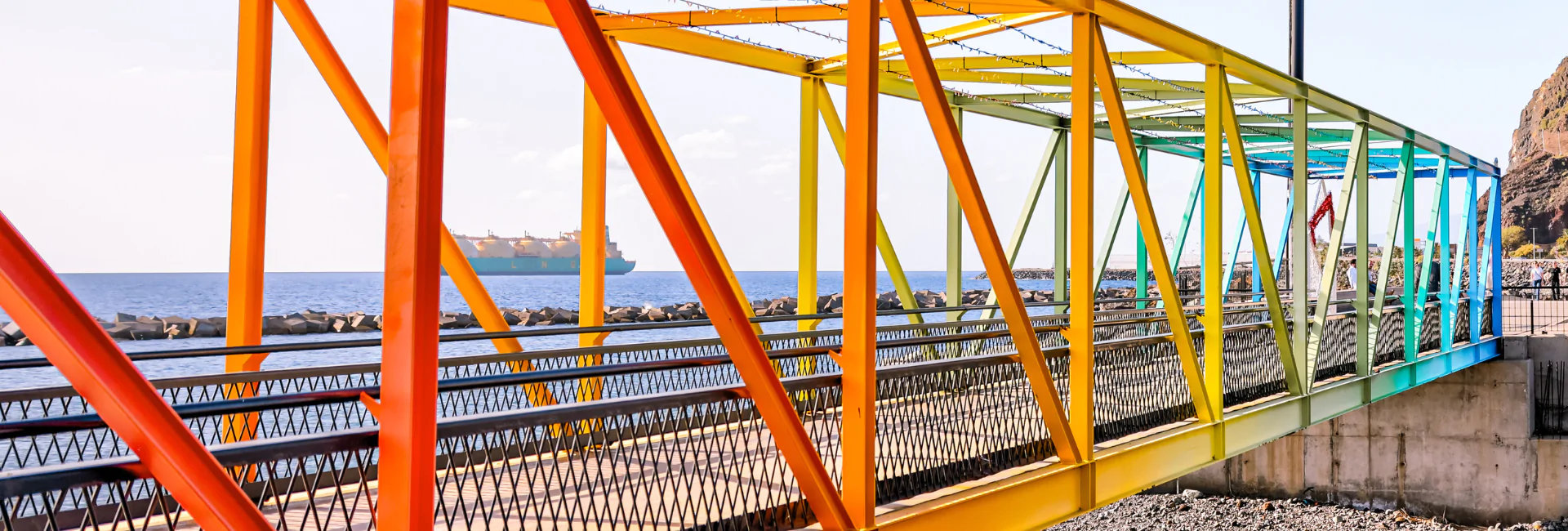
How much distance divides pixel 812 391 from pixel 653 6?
455 centimetres

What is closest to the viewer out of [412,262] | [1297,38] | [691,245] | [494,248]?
[412,262]

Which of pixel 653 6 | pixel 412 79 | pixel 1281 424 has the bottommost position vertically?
pixel 1281 424

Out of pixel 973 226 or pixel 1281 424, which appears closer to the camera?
pixel 973 226

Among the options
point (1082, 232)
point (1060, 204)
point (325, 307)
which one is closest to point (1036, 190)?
point (1060, 204)

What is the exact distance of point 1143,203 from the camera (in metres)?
8.68

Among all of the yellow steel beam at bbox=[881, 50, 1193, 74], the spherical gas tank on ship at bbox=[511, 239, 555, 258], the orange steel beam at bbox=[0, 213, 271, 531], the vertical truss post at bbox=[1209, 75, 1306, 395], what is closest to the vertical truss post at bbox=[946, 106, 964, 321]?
the yellow steel beam at bbox=[881, 50, 1193, 74]

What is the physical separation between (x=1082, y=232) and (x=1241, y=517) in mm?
13571

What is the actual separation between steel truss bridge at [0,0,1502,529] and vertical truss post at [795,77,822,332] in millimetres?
41

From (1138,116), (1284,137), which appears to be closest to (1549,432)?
(1284,137)

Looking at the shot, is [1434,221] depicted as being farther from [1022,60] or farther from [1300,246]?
[1022,60]

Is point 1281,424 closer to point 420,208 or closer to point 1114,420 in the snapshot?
point 1114,420

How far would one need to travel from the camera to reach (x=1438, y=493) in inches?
738

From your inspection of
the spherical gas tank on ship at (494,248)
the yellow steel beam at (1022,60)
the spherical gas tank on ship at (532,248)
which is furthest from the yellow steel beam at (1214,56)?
the spherical gas tank on ship at (532,248)

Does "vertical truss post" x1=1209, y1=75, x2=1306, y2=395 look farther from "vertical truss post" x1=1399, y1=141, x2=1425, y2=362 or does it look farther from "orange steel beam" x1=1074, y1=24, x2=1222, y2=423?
"vertical truss post" x1=1399, y1=141, x2=1425, y2=362
